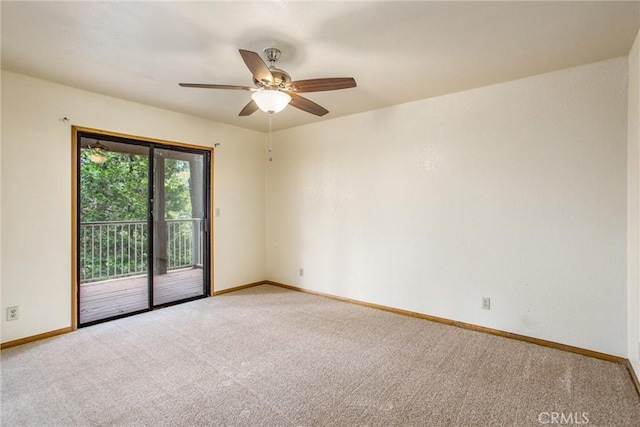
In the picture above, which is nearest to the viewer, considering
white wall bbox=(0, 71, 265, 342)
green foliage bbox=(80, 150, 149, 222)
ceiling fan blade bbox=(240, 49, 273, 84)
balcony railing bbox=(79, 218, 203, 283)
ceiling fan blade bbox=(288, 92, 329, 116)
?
Result: ceiling fan blade bbox=(240, 49, 273, 84)

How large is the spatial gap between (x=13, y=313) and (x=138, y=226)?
147 centimetres

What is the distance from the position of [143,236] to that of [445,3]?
3.93 metres

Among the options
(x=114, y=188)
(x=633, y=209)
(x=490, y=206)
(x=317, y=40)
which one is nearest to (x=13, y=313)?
(x=114, y=188)

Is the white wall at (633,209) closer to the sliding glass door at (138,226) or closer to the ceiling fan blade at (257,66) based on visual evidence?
the ceiling fan blade at (257,66)

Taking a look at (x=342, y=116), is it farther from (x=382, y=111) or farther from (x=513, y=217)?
(x=513, y=217)

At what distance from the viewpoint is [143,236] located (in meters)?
3.95

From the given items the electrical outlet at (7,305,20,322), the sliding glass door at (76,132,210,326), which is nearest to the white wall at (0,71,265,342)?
the electrical outlet at (7,305,20,322)

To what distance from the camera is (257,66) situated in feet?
6.63

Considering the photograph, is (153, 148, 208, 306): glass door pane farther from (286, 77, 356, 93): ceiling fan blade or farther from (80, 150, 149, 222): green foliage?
(286, 77, 356, 93): ceiling fan blade

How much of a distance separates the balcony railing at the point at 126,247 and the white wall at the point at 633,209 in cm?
453

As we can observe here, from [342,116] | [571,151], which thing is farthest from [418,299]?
[342,116]

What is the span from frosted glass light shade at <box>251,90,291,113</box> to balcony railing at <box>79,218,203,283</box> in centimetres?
253

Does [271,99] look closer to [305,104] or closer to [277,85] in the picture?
[277,85]

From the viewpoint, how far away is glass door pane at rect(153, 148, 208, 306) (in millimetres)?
3996
